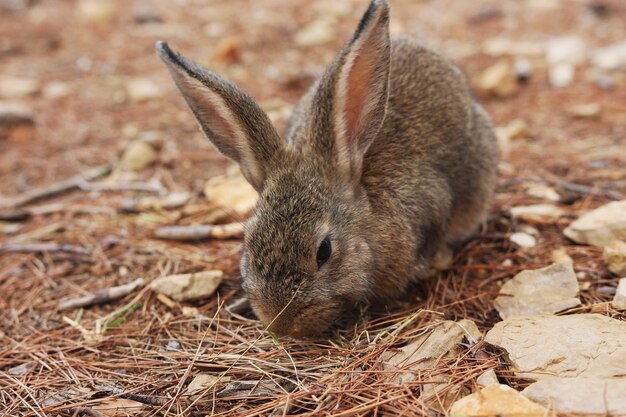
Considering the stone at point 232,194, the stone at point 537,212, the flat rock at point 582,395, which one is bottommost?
the stone at point 232,194

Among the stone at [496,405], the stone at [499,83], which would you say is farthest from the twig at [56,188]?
the stone at [499,83]

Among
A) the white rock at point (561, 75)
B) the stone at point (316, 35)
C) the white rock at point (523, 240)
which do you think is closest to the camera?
the white rock at point (523, 240)

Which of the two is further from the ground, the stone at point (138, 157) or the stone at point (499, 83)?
the stone at point (499, 83)

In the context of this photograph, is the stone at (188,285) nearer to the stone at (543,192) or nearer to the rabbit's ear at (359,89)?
the rabbit's ear at (359,89)

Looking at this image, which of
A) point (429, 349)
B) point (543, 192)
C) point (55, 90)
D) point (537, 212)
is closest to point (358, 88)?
point (429, 349)

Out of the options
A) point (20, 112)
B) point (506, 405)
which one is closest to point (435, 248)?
point (506, 405)

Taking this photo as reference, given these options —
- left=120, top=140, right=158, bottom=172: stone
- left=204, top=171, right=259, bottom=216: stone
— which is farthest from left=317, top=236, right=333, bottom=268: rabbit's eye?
left=120, top=140, right=158, bottom=172: stone

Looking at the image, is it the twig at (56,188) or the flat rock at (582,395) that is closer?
the flat rock at (582,395)
